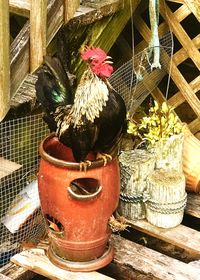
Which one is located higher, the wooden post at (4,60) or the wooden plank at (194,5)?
the wooden post at (4,60)

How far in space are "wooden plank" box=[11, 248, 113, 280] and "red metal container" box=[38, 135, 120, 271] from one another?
0.11 ft

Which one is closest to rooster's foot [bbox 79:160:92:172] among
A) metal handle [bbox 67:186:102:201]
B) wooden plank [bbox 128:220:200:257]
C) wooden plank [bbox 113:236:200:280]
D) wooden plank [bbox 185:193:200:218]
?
metal handle [bbox 67:186:102:201]

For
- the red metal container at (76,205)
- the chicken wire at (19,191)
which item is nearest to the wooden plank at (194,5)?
the chicken wire at (19,191)

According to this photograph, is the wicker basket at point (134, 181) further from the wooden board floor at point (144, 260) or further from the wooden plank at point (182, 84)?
the wooden plank at point (182, 84)

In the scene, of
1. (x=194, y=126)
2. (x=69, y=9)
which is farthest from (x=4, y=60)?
(x=194, y=126)

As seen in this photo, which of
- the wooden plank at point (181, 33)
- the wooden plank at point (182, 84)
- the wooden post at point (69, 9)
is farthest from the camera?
the wooden plank at point (182, 84)

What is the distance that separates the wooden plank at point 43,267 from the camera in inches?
127

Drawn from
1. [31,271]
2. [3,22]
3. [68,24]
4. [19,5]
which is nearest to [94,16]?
[68,24]

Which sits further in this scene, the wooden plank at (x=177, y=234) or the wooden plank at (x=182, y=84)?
the wooden plank at (x=182, y=84)

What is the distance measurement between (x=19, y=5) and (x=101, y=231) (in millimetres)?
1329

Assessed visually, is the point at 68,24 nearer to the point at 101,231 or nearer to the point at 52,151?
the point at 52,151

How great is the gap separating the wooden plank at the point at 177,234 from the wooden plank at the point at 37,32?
1089 millimetres

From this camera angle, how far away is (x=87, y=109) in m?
3.04

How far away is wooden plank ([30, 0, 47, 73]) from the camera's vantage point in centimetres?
328
